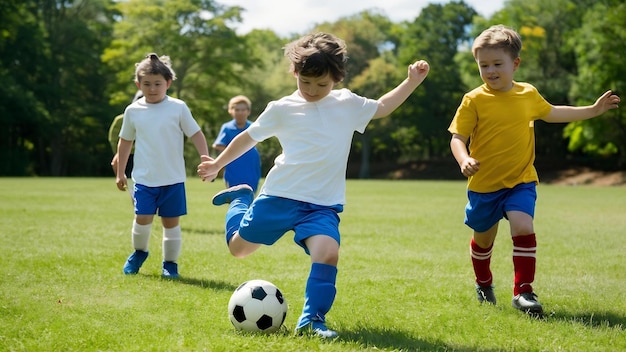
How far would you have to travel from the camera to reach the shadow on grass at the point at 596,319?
509cm

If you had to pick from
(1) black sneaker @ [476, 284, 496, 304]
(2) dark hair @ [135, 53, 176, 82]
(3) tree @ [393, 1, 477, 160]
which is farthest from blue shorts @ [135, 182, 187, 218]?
(3) tree @ [393, 1, 477, 160]

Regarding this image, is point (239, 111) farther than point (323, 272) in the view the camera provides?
Yes

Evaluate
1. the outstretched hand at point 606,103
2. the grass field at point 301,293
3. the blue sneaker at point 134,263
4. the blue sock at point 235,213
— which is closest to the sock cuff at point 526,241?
the grass field at point 301,293

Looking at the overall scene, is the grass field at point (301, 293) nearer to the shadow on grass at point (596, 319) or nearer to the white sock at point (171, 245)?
the shadow on grass at point (596, 319)

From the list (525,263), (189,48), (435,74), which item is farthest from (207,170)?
(435,74)

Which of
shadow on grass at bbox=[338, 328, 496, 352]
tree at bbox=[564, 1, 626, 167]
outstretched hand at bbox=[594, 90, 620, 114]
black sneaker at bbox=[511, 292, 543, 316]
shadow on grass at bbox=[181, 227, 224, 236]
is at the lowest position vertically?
shadow on grass at bbox=[181, 227, 224, 236]

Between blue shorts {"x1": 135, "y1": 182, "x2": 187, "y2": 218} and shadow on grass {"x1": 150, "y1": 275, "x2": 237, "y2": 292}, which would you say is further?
blue shorts {"x1": 135, "y1": 182, "x2": 187, "y2": 218}

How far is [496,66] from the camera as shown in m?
5.67

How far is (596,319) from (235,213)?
2807mm

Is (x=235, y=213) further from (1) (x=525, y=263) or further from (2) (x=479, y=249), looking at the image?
(1) (x=525, y=263)

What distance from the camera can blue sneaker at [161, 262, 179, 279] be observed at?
23.5ft

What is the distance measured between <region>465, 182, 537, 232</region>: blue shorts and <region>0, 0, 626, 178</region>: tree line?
41957 millimetres

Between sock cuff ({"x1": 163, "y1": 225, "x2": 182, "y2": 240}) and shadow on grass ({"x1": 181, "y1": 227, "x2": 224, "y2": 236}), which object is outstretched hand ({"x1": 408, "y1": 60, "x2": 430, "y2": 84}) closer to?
sock cuff ({"x1": 163, "y1": 225, "x2": 182, "y2": 240})

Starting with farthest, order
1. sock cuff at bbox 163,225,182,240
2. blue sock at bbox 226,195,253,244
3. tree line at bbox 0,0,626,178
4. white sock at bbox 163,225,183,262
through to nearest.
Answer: tree line at bbox 0,0,626,178
sock cuff at bbox 163,225,182,240
white sock at bbox 163,225,183,262
blue sock at bbox 226,195,253,244
